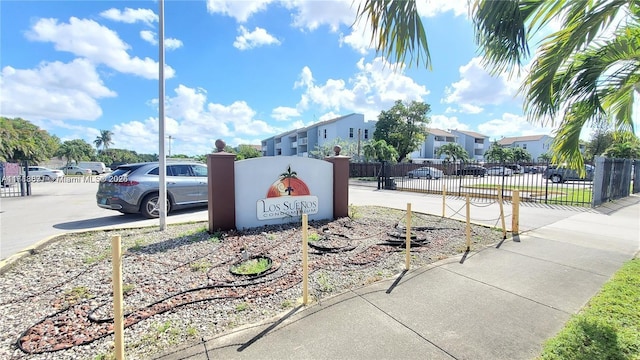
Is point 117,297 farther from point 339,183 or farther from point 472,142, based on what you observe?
point 472,142

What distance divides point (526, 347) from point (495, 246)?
3.50 m

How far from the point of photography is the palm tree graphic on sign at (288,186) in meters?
6.97

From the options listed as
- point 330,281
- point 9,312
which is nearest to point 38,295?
point 9,312

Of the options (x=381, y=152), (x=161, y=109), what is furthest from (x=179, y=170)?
(x=381, y=152)

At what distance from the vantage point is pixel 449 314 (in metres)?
3.12

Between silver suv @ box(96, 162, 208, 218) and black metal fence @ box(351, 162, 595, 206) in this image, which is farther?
black metal fence @ box(351, 162, 595, 206)

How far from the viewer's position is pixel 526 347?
8.45ft

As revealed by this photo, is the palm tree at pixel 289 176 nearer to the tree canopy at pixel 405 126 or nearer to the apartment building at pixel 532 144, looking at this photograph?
the tree canopy at pixel 405 126

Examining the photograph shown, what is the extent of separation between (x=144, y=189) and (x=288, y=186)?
4382mm

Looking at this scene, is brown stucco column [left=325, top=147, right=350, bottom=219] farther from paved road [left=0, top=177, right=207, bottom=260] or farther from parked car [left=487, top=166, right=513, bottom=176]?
parked car [left=487, top=166, right=513, bottom=176]

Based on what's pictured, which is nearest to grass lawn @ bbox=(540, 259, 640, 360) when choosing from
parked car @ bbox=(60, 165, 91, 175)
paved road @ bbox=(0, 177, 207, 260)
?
paved road @ bbox=(0, 177, 207, 260)

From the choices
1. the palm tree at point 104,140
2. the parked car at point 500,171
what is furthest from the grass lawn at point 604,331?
the palm tree at point 104,140

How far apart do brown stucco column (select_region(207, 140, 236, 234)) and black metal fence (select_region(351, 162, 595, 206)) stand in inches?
265

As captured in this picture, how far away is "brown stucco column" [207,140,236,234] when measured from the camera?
6137 millimetres
